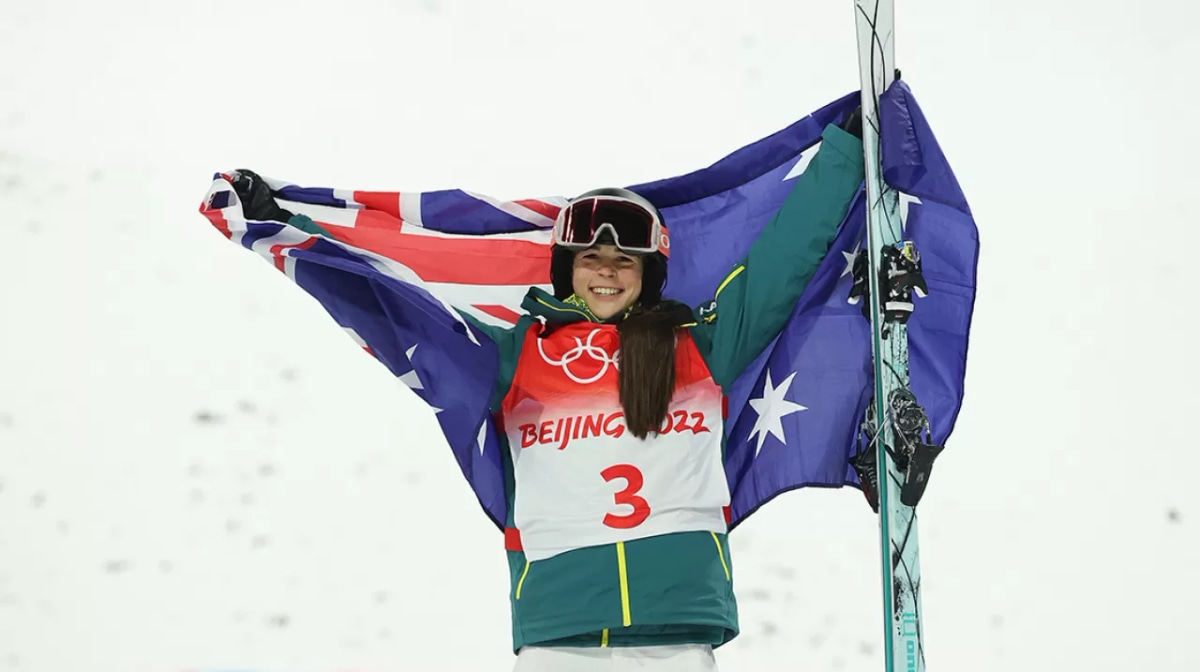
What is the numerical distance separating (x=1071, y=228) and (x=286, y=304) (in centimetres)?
179

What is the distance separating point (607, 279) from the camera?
232 centimetres

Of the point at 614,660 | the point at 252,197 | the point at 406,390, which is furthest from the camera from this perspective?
the point at 406,390

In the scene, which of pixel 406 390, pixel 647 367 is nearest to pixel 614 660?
pixel 647 367

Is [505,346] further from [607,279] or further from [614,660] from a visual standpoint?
[614,660]

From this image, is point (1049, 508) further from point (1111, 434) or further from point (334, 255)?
point (334, 255)

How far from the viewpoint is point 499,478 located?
7.83 ft

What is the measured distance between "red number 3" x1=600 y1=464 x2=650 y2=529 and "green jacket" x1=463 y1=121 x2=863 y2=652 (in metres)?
0.03

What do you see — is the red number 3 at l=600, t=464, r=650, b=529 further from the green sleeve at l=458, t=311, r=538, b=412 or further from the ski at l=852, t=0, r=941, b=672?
the ski at l=852, t=0, r=941, b=672

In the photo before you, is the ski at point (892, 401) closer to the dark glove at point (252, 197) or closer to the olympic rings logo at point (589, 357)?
the olympic rings logo at point (589, 357)

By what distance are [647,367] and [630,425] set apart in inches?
4.0

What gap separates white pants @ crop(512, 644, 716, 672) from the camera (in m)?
2.09

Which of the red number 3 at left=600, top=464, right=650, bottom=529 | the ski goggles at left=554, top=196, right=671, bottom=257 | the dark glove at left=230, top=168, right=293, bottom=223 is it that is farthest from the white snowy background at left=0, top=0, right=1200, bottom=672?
the red number 3 at left=600, top=464, right=650, bottom=529

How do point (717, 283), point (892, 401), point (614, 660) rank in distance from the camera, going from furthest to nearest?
point (717, 283) → point (892, 401) → point (614, 660)

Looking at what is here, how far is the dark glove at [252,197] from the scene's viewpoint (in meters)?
2.43
